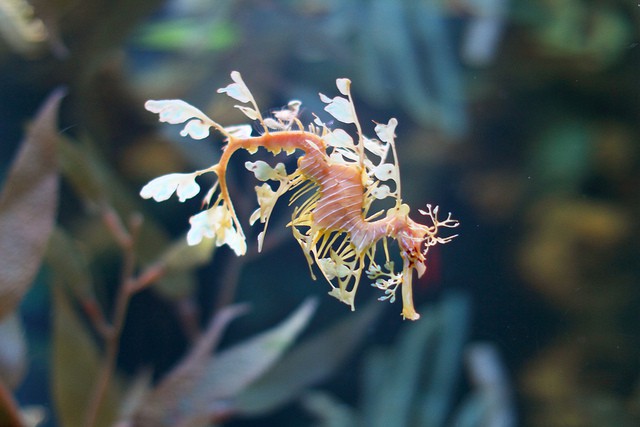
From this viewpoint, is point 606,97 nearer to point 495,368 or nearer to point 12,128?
point 495,368

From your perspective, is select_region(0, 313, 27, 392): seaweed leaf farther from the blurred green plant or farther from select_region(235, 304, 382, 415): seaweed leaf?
select_region(235, 304, 382, 415): seaweed leaf

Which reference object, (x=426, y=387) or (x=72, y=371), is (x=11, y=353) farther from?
(x=426, y=387)

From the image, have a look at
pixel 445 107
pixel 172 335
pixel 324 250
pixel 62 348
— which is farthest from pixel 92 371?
pixel 445 107

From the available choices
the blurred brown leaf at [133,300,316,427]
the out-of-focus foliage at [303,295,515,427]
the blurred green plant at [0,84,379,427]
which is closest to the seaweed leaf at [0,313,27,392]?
the blurred green plant at [0,84,379,427]

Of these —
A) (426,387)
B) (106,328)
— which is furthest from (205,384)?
(426,387)

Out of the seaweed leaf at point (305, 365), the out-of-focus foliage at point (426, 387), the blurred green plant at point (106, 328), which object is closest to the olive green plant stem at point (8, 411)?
the blurred green plant at point (106, 328)
